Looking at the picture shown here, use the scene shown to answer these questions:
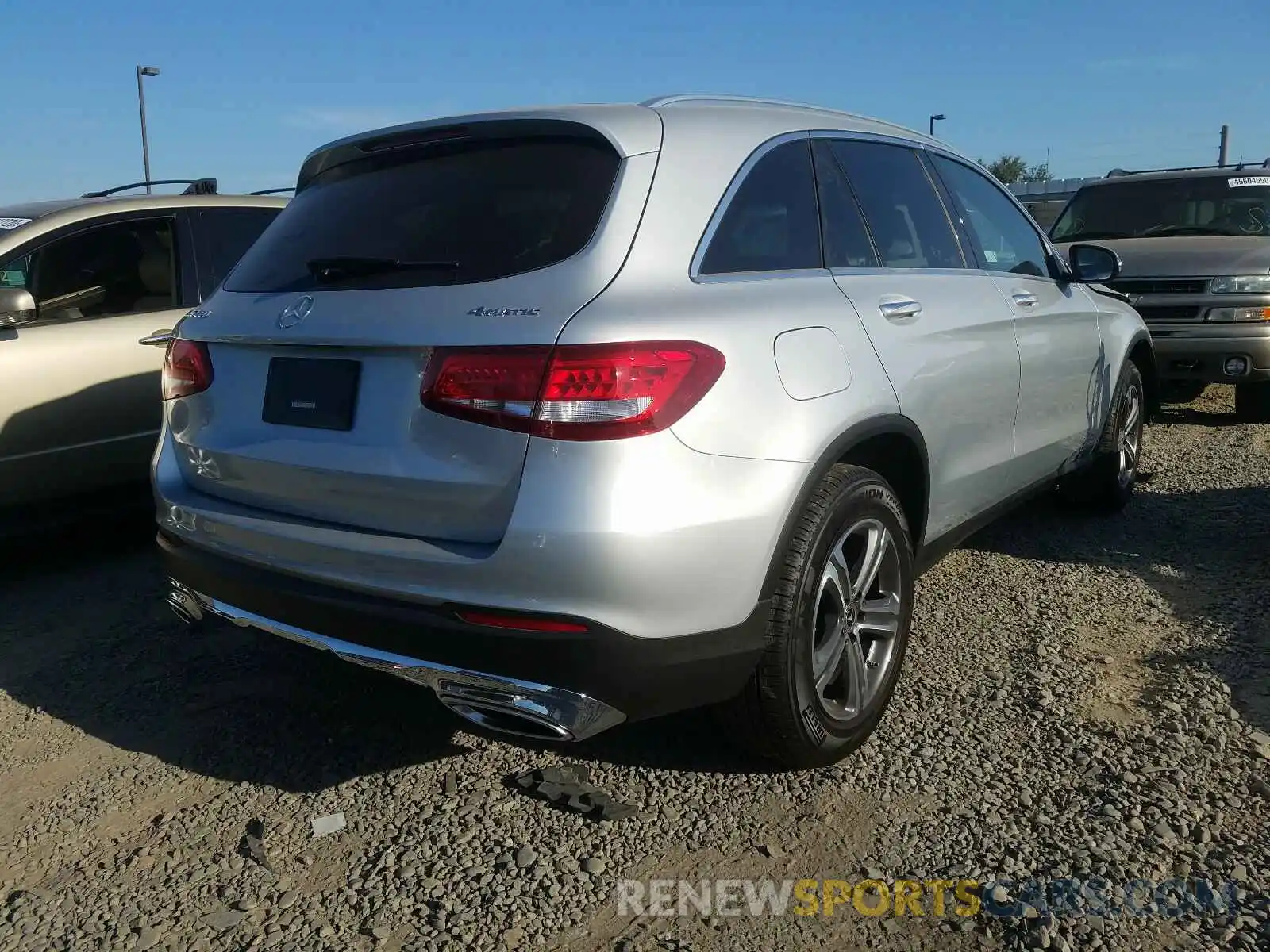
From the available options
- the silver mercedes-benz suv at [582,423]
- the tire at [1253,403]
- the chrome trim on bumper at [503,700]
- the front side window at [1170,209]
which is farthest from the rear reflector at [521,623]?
the front side window at [1170,209]

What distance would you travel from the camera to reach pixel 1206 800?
2.60 m

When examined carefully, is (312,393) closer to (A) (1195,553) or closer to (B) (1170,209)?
(A) (1195,553)

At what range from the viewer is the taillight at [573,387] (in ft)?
7.00

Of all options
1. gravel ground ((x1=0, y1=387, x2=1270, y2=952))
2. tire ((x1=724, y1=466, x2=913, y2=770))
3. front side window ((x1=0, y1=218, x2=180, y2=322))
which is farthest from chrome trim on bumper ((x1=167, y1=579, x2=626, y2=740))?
front side window ((x1=0, y1=218, x2=180, y2=322))

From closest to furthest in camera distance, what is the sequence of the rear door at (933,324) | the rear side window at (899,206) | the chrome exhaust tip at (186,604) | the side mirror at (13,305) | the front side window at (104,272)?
the chrome exhaust tip at (186,604) < the rear door at (933,324) < the rear side window at (899,206) < the side mirror at (13,305) < the front side window at (104,272)

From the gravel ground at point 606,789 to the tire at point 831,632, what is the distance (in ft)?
0.54

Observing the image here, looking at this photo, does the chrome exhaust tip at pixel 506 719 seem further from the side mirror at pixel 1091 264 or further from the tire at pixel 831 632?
the side mirror at pixel 1091 264

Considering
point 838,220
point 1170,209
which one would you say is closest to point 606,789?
point 838,220

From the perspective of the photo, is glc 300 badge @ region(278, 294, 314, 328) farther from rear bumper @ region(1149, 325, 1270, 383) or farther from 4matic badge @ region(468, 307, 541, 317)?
rear bumper @ region(1149, 325, 1270, 383)

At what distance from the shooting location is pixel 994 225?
4.11 metres

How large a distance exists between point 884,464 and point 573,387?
1.25m

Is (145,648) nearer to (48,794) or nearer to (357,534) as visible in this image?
(48,794)

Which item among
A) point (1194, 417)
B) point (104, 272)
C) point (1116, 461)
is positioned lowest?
point (1194, 417)

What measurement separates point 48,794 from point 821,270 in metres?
2.49
